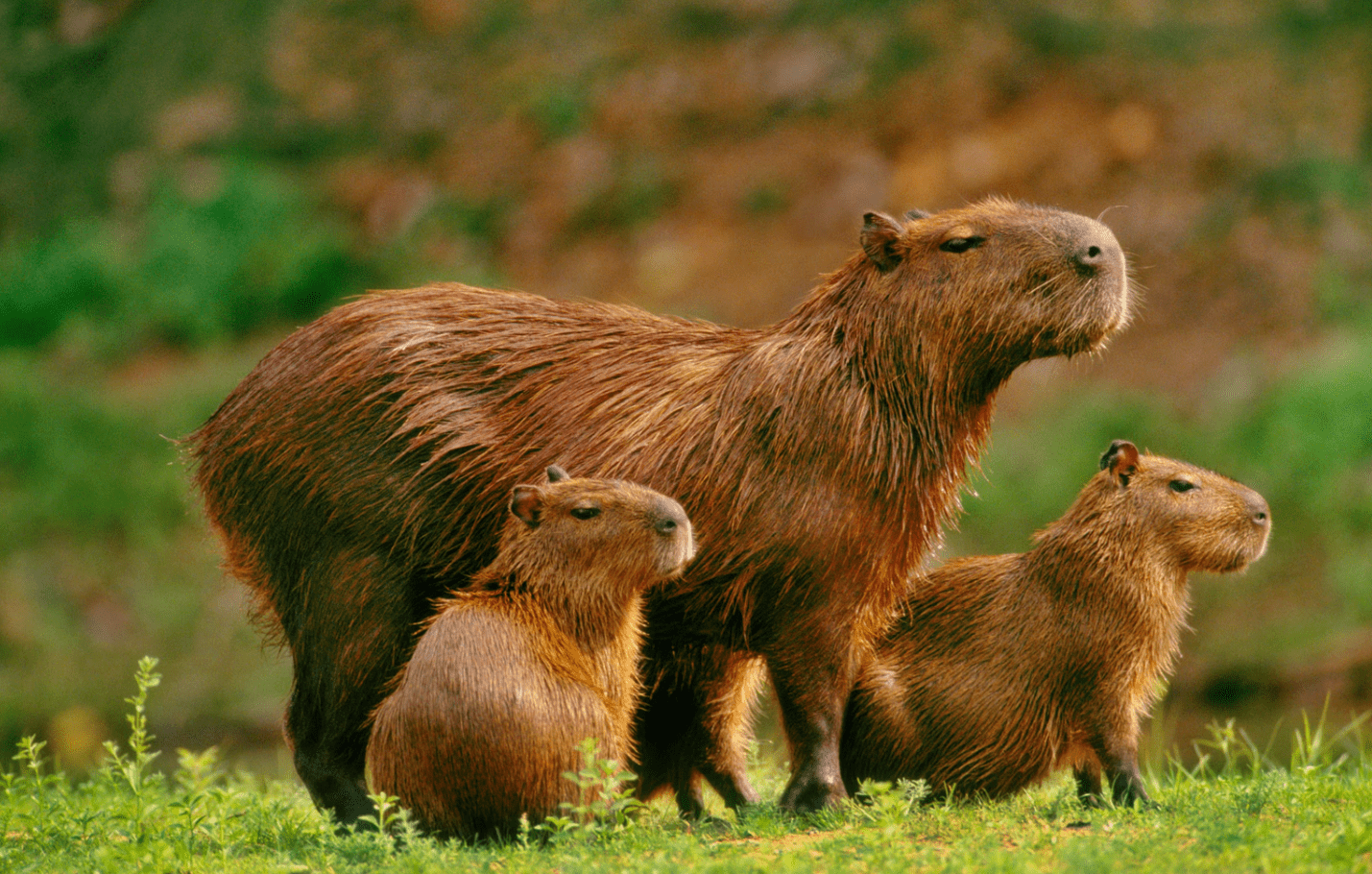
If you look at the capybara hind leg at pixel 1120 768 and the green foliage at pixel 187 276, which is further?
the green foliage at pixel 187 276

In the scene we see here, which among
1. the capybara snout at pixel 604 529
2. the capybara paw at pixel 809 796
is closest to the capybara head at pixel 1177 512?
the capybara paw at pixel 809 796

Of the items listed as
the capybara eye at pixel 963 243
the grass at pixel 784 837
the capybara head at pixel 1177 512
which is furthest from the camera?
the capybara head at pixel 1177 512

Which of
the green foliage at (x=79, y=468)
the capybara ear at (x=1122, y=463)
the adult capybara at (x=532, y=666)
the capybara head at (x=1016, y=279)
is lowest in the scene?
the green foliage at (x=79, y=468)

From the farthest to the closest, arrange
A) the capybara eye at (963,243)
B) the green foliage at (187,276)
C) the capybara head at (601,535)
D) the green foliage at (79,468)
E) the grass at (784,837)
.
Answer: the green foliage at (187,276) → the green foliage at (79,468) → the capybara eye at (963,243) → the capybara head at (601,535) → the grass at (784,837)

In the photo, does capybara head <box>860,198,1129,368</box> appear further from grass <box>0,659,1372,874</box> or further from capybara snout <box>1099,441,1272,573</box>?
grass <box>0,659,1372,874</box>

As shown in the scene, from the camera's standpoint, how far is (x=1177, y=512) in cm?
517

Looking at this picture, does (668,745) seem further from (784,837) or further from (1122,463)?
(1122,463)

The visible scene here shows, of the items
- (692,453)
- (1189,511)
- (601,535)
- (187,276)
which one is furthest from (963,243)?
(187,276)

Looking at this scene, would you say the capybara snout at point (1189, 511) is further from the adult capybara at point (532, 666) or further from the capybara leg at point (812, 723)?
the adult capybara at point (532, 666)

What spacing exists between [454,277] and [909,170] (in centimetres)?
476

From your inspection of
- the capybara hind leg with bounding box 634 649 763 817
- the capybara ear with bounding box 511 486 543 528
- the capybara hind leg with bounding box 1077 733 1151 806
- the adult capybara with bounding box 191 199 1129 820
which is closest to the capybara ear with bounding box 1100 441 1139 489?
the adult capybara with bounding box 191 199 1129 820

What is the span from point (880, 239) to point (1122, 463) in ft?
3.95

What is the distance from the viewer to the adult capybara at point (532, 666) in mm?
4441

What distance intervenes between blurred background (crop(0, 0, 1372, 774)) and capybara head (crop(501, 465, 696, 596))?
21.3 feet
